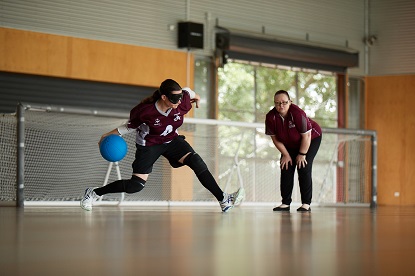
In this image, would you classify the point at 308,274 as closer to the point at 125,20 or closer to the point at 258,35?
the point at 125,20

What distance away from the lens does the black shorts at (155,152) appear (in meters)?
8.34

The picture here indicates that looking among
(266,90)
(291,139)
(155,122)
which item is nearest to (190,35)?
(266,90)

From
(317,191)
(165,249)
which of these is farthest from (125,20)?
(165,249)

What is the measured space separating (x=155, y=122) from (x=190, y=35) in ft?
29.5

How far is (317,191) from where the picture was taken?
17062 mm

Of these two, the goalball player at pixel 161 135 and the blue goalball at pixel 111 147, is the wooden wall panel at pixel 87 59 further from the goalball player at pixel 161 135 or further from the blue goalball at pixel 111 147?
the goalball player at pixel 161 135

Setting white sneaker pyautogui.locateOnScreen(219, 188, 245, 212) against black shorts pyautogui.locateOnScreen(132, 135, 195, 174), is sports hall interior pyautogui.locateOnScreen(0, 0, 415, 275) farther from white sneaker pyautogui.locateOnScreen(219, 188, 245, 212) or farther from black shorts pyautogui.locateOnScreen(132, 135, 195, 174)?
black shorts pyautogui.locateOnScreen(132, 135, 195, 174)

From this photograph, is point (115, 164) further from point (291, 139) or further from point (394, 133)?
point (394, 133)

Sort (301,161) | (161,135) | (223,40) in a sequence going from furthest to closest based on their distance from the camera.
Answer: (223,40) < (301,161) < (161,135)

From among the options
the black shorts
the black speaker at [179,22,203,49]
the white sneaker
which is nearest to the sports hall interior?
the white sneaker

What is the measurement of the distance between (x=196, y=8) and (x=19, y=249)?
14883mm

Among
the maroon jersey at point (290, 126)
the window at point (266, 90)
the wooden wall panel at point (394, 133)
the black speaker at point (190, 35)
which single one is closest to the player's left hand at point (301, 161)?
the maroon jersey at point (290, 126)

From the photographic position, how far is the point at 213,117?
58.0ft

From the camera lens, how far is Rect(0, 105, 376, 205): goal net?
11781 mm
